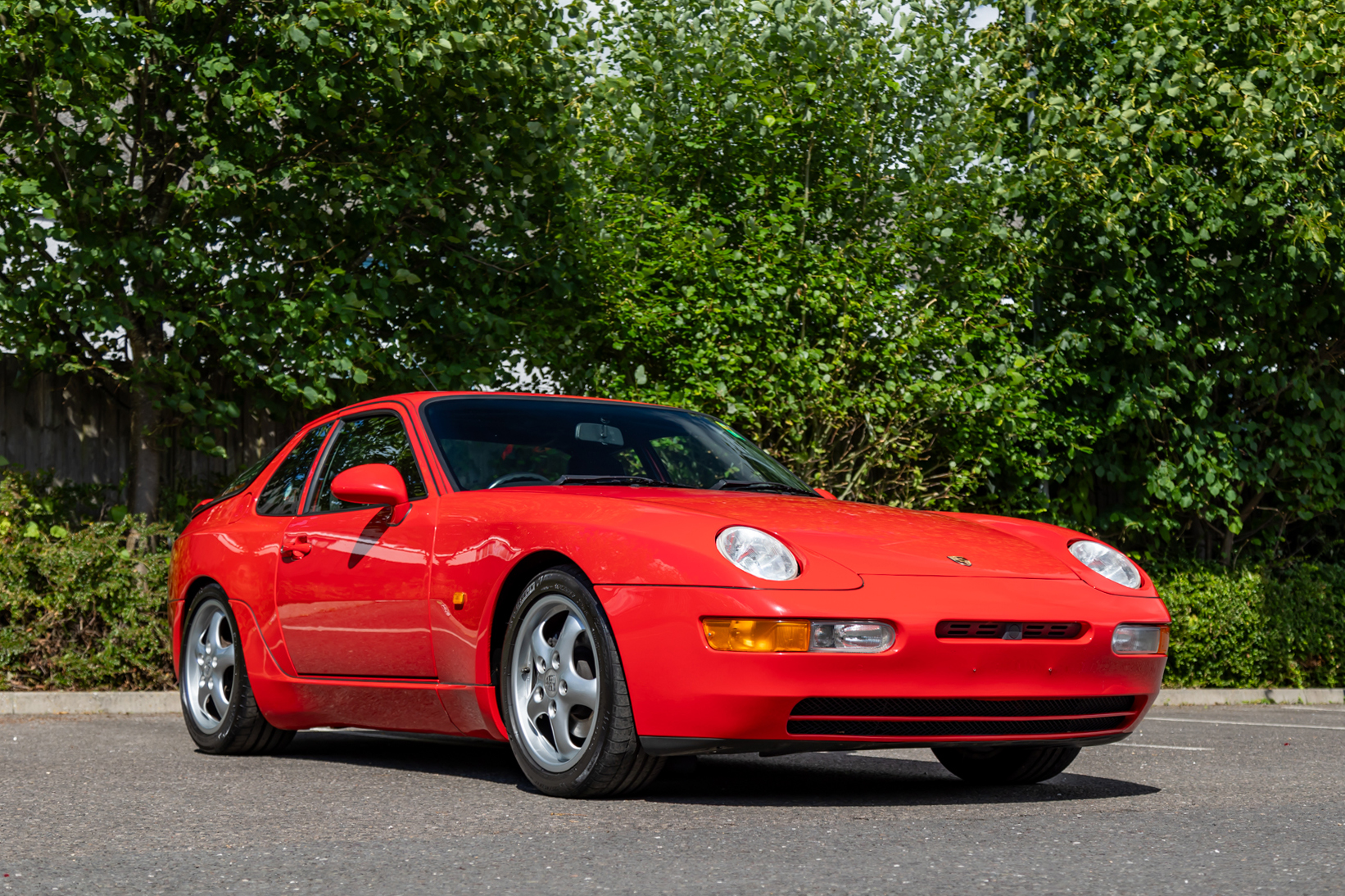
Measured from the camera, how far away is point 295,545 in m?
6.66

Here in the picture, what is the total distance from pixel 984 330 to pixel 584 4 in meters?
3.87

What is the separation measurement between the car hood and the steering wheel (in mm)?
529

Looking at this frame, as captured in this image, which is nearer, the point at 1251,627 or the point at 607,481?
the point at 607,481

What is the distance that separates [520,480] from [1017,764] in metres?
2.18

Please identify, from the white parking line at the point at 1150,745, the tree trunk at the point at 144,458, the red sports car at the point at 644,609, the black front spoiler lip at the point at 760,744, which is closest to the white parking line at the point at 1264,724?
the white parking line at the point at 1150,745

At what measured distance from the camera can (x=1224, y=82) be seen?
12500mm

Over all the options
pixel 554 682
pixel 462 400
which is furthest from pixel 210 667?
pixel 554 682

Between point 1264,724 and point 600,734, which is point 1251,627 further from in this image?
point 600,734

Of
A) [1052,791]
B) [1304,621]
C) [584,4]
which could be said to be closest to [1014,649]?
[1052,791]

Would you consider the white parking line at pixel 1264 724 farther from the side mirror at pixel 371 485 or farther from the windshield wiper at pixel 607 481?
the side mirror at pixel 371 485

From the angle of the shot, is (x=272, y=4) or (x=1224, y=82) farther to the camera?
(x=1224, y=82)

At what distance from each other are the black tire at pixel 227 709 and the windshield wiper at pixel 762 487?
2326 mm

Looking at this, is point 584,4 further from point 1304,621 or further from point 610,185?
point 1304,621

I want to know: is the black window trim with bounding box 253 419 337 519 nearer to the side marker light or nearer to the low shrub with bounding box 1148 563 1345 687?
the side marker light
